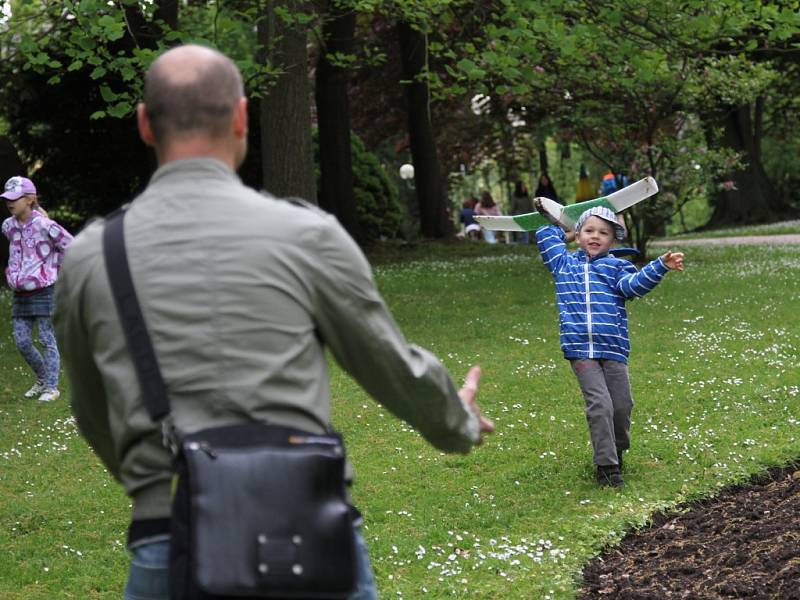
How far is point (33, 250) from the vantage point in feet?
34.4

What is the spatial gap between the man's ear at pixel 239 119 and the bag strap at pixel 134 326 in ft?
1.07

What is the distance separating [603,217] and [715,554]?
2.08 metres

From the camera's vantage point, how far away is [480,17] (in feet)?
61.1

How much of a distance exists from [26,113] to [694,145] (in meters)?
11.5

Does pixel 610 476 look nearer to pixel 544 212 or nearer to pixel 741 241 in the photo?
pixel 544 212

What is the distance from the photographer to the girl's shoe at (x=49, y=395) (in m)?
11.3

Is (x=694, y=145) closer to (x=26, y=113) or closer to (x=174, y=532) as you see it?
(x=26, y=113)

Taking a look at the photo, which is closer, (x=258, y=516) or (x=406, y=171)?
(x=258, y=516)

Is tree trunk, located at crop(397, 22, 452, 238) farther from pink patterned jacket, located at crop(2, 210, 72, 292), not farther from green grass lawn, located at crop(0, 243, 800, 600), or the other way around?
pink patterned jacket, located at crop(2, 210, 72, 292)

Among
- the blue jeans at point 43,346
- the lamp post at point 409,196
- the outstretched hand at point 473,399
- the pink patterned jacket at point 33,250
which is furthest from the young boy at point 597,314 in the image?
the lamp post at point 409,196

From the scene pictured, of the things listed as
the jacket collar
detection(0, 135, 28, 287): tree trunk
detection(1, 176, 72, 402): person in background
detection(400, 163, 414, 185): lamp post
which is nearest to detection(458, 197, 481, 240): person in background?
detection(400, 163, 414, 185): lamp post


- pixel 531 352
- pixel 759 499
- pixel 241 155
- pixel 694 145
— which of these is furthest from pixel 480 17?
pixel 241 155

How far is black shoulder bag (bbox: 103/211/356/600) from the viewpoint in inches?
94.9

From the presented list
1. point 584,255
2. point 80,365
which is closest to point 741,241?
point 584,255
